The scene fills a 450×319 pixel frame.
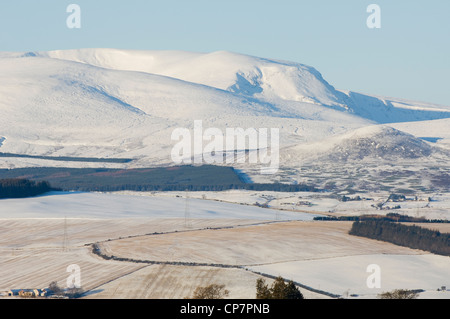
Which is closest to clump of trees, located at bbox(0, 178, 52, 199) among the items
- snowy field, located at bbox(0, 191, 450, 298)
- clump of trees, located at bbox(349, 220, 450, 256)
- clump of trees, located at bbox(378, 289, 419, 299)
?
snowy field, located at bbox(0, 191, 450, 298)

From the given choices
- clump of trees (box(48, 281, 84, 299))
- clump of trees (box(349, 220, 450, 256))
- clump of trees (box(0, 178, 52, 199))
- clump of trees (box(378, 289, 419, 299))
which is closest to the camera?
clump of trees (box(378, 289, 419, 299))

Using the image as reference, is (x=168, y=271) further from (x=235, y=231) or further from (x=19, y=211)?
(x=19, y=211)

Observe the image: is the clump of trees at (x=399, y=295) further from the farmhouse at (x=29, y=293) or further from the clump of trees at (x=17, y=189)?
the clump of trees at (x=17, y=189)

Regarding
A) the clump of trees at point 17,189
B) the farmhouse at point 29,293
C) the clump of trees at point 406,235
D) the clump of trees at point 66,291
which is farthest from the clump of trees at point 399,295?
the clump of trees at point 17,189

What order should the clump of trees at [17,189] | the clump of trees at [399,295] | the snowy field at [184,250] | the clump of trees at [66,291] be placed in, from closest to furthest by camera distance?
1. the clump of trees at [399,295]
2. the clump of trees at [66,291]
3. the snowy field at [184,250]
4. the clump of trees at [17,189]

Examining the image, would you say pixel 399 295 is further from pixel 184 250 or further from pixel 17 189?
pixel 17 189

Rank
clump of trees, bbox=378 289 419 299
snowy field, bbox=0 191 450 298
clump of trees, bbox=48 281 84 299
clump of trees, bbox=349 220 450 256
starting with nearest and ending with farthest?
clump of trees, bbox=378 289 419 299
clump of trees, bbox=48 281 84 299
snowy field, bbox=0 191 450 298
clump of trees, bbox=349 220 450 256

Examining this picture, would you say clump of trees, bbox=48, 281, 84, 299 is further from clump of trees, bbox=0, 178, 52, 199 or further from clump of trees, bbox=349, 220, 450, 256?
clump of trees, bbox=0, 178, 52, 199

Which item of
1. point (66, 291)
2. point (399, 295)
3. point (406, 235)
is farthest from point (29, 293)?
point (406, 235)
